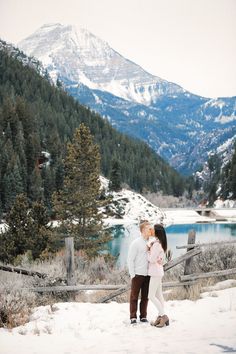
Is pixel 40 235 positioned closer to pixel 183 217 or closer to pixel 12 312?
pixel 12 312

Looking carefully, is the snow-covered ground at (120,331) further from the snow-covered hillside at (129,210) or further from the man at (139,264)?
the snow-covered hillside at (129,210)

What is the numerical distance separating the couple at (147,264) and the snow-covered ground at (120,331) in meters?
0.39

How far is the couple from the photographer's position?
24.5 ft

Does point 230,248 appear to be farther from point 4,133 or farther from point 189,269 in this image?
point 4,133

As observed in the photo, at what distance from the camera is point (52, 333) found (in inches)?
278

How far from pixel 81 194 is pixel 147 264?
2140cm

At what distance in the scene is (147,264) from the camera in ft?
24.9

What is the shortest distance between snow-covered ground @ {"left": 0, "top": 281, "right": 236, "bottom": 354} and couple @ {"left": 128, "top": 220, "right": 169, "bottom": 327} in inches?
15.6

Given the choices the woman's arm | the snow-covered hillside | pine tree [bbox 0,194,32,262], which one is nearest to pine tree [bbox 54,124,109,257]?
pine tree [bbox 0,194,32,262]

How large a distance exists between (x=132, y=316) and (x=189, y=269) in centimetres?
322

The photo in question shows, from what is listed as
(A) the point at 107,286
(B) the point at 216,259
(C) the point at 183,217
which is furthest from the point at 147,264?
(C) the point at 183,217

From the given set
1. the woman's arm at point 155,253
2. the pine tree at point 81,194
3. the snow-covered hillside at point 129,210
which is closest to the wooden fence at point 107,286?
the woman's arm at point 155,253

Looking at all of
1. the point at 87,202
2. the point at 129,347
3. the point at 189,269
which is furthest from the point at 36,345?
the point at 87,202

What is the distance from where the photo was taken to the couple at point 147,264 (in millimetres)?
7480
